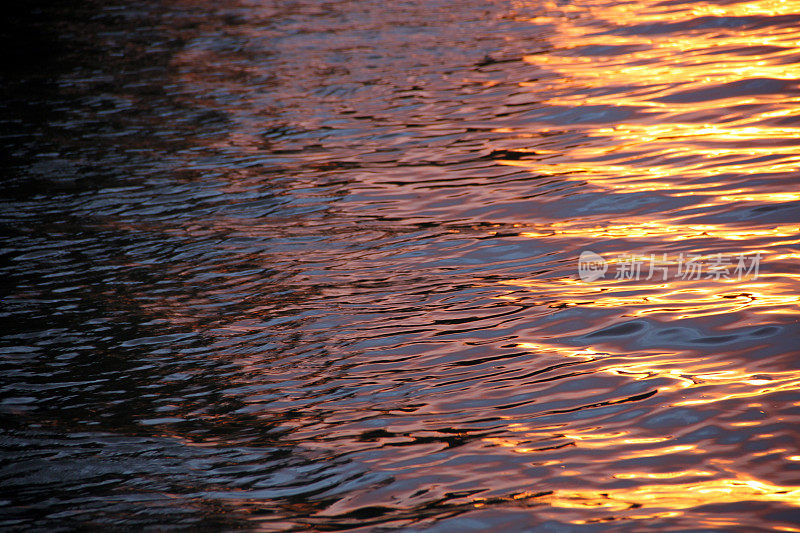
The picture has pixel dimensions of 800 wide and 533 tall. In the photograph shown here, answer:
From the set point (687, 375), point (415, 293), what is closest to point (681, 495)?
point (687, 375)

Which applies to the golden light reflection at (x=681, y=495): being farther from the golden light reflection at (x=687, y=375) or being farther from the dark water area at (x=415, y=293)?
the golden light reflection at (x=687, y=375)

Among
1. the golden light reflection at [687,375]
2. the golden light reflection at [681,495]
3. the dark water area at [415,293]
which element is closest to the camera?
the golden light reflection at [681,495]

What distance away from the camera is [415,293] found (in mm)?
5289

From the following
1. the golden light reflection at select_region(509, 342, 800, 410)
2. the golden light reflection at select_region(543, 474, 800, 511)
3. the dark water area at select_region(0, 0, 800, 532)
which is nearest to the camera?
the golden light reflection at select_region(543, 474, 800, 511)

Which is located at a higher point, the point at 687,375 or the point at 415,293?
the point at 415,293

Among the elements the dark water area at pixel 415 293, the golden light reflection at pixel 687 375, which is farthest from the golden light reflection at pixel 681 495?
the golden light reflection at pixel 687 375

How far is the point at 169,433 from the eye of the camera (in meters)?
3.99

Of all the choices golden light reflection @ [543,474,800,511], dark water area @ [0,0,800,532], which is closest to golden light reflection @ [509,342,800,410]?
dark water area @ [0,0,800,532]

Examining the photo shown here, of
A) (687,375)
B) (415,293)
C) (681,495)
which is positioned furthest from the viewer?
(415,293)

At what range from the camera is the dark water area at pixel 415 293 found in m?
3.52

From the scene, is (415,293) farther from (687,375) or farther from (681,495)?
(681,495)

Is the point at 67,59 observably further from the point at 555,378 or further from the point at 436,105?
the point at 555,378

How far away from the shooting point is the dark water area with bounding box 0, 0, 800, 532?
3.52m

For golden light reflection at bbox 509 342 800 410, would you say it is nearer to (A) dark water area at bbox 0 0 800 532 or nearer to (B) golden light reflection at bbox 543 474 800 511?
(A) dark water area at bbox 0 0 800 532
